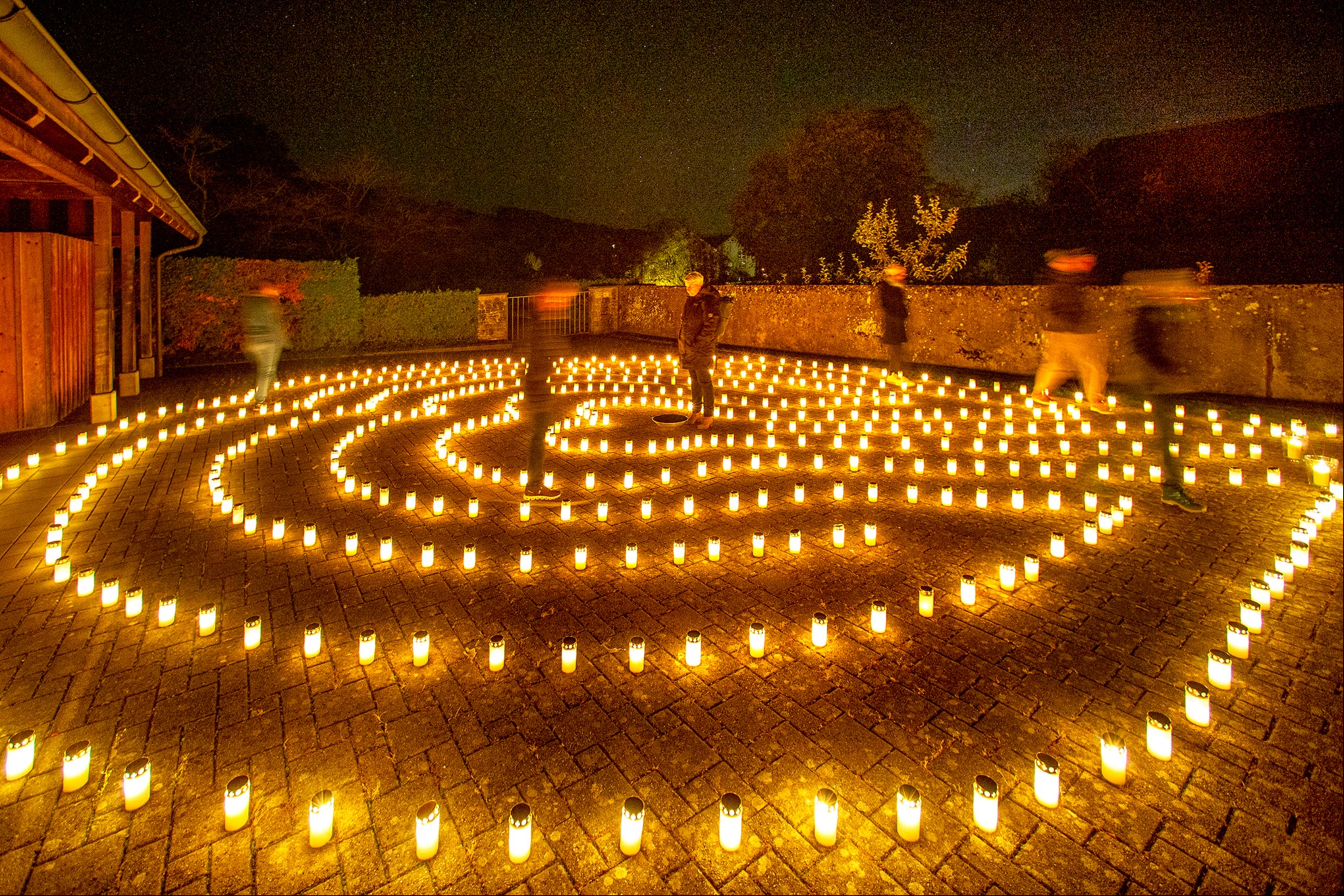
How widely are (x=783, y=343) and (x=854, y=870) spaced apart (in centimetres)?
1794

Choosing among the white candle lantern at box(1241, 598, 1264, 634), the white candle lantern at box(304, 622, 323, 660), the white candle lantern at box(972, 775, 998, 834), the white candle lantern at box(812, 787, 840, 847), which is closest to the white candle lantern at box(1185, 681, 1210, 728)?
the white candle lantern at box(1241, 598, 1264, 634)

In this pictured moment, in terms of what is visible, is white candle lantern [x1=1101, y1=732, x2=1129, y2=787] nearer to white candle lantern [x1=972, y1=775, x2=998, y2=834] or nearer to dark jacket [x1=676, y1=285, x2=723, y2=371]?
white candle lantern [x1=972, y1=775, x2=998, y2=834]

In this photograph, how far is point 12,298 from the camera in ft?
27.3

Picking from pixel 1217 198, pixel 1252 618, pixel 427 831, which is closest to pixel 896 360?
pixel 1252 618

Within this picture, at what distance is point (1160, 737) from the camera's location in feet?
9.13

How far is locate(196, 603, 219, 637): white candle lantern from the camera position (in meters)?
3.84

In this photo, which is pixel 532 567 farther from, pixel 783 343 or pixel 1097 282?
pixel 1097 282

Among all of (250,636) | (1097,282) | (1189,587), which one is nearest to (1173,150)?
(1097,282)

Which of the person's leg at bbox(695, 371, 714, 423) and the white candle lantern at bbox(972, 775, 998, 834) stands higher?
the person's leg at bbox(695, 371, 714, 423)

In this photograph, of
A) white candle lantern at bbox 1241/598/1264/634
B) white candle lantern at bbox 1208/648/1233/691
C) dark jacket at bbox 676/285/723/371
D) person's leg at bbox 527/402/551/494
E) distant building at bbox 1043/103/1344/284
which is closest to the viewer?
white candle lantern at bbox 1208/648/1233/691

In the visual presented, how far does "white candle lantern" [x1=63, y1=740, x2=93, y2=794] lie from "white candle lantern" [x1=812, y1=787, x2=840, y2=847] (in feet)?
9.19

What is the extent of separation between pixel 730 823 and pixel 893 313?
34.1 feet

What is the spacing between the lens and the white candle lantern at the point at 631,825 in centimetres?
234

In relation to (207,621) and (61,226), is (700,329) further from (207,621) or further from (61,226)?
(61,226)
